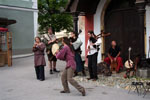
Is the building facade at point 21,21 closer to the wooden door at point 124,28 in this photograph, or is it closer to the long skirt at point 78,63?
the wooden door at point 124,28

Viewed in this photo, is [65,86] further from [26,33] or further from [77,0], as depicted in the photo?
[26,33]

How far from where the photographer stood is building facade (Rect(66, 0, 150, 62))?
32.5 feet

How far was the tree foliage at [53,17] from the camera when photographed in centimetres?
3216

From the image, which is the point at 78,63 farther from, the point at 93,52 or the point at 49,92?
the point at 49,92

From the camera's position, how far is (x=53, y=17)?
3206cm

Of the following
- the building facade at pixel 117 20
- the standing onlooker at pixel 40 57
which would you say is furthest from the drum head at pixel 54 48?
the building facade at pixel 117 20

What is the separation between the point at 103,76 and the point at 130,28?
2678mm

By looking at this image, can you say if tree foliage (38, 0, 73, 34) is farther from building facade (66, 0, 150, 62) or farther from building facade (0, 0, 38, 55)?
building facade (66, 0, 150, 62)

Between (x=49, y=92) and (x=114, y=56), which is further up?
(x=114, y=56)

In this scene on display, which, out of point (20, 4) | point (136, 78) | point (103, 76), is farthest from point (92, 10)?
point (20, 4)

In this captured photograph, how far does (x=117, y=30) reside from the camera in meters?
10.6

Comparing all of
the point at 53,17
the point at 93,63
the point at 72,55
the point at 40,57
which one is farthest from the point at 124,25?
the point at 53,17

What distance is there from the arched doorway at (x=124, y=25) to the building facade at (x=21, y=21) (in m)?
11.6

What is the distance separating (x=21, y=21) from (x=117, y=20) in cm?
1259
